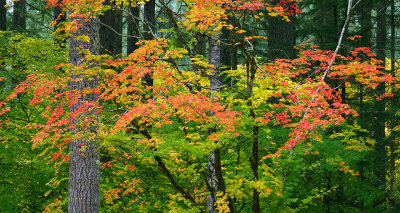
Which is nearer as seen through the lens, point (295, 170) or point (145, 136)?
point (145, 136)

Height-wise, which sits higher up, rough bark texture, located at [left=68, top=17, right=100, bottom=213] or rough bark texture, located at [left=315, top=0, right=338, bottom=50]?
rough bark texture, located at [left=315, top=0, right=338, bottom=50]

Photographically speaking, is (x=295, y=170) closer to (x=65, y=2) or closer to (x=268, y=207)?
(x=268, y=207)

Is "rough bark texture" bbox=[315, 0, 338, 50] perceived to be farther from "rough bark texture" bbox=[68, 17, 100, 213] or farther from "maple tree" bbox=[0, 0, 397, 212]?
"rough bark texture" bbox=[68, 17, 100, 213]

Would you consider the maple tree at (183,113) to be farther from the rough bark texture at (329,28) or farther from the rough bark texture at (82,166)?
the rough bark texture at (329,28)

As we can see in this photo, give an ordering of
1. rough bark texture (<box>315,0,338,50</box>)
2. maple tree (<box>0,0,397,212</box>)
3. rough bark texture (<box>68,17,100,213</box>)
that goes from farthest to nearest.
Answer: rough bark texture (<box>315,0,338,50</box>)
rough bark texture (<box>68,17,100,213</box>)
maple tree (<box>0,0,397,212</box>)

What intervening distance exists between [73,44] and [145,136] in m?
2.56

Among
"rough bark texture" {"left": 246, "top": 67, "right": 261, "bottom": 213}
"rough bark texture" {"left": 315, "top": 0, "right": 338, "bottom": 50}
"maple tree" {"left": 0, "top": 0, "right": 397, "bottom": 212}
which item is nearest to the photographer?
"maple tree" {"left": 0, "top": 0, "right": 397, "bottom": 212}

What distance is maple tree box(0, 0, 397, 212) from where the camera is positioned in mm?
5238

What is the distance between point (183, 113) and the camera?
4.89 meters

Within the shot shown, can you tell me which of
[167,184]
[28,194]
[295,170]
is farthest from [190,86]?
[28,194]

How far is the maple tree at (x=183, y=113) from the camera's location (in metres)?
5.24

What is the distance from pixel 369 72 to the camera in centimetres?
659

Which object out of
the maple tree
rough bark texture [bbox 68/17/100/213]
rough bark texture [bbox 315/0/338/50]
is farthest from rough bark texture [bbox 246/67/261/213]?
rough bark texture [bbox 315/0/338/50]

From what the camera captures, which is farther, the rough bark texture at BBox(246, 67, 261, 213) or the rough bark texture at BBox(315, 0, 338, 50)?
the rough bark texture at BBox(315, 0, 338, 50)
